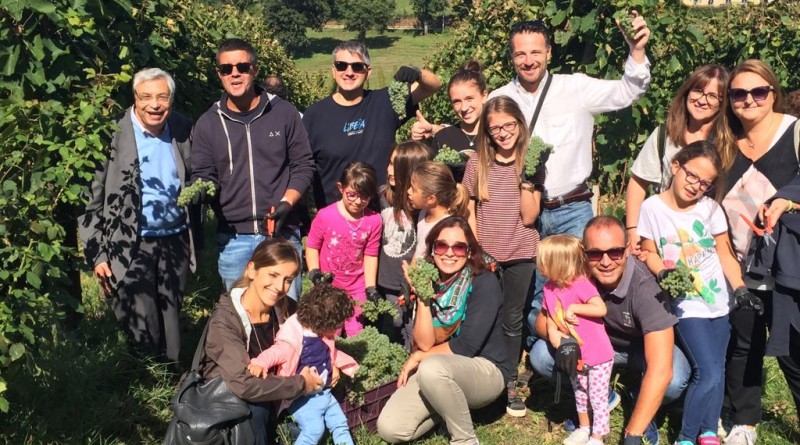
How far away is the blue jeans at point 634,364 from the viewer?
156 inches

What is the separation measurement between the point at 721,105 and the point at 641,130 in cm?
312

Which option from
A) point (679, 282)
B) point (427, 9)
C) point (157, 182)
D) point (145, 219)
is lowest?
point (679, 282)

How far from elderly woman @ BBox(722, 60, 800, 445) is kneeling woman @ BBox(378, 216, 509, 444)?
4.23 feet

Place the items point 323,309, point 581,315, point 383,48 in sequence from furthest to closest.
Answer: point 383,48, point 581,315, point 323,309

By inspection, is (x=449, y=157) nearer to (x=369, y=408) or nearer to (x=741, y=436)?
(x=369, y=408)

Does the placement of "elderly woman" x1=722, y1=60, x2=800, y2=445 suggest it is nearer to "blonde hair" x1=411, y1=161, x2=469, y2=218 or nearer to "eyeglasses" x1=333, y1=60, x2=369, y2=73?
"blonde hair" x1=411, y1=161, x2=469, y2=218

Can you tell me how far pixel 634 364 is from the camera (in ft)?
13.5

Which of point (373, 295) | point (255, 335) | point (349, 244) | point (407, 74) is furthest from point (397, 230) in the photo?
point (255, 335)

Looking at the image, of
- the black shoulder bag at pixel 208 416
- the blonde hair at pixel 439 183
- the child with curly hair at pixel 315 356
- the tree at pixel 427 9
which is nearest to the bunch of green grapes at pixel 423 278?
the child with curly hair at pixel 315 356

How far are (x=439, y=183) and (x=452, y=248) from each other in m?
0.43

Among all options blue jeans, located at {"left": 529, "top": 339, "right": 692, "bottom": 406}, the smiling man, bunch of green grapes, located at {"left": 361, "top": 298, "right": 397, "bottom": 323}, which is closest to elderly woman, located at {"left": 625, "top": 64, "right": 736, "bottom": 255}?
blue jeans, located at {"left": 529, "top": 339, "right": 692, "bottom": 406}

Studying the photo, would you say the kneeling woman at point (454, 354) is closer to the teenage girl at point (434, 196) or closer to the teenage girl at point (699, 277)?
the teenage girl at point (434, 196)

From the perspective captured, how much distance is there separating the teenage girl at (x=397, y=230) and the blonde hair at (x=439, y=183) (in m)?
0.20

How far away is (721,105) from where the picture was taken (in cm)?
399
